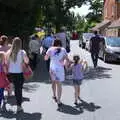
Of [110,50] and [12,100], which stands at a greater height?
[110,50]

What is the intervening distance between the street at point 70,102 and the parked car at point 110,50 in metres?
8.24

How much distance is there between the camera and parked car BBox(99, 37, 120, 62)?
25891mm

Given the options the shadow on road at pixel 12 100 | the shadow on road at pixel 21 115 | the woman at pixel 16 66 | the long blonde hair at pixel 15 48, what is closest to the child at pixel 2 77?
the woman at pixel 16 66

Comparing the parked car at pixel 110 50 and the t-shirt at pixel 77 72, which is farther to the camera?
the parked car at pixel 110 50

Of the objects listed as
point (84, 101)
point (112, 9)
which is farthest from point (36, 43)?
point (112, 9)

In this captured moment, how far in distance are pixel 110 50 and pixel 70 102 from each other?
14351 mm

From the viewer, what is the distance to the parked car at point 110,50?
2589 centimetres

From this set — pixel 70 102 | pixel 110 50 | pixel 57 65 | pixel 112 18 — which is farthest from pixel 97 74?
pixel 112 18

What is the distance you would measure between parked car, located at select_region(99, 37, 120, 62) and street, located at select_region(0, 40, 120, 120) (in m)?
8.24

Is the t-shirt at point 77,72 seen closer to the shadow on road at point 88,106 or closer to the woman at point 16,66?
the shadow on road at point 88,106

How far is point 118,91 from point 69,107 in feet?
11.0

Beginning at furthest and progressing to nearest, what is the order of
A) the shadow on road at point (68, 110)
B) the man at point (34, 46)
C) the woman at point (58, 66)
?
the man at point (34, 46)
the woman at point (58, 66)
the shadow on road at point (68, 110)

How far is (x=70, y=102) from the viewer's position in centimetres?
1212

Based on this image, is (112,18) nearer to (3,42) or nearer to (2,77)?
(3,42)
